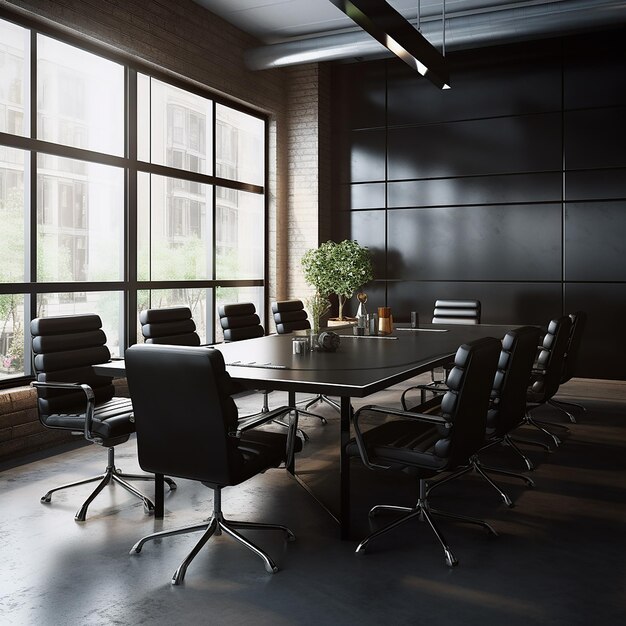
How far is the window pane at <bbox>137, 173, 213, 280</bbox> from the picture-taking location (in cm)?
686

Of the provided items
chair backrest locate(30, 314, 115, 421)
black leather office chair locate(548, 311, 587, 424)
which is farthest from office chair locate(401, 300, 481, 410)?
chair backrest locate(30, 314, 115, 421)

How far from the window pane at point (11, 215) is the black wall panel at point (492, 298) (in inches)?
189

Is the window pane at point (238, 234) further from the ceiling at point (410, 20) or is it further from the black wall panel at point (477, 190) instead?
the black wall panel at point (477, 190)

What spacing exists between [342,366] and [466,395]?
0.94 m

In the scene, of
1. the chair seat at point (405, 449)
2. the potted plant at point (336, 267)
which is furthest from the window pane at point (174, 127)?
the chair seat at point (405, 449)

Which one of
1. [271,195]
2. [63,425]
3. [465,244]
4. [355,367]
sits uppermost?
[271,195]

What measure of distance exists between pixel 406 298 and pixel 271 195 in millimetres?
2062

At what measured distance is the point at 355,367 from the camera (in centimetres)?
392

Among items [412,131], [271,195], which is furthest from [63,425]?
[412,131]

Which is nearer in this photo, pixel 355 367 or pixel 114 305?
pixel 355 367

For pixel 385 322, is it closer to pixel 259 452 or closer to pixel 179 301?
pixel 179 301

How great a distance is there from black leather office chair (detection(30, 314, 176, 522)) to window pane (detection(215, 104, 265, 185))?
3.98m

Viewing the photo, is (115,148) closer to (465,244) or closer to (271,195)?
(271,195)

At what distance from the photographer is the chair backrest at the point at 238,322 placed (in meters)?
5.91
